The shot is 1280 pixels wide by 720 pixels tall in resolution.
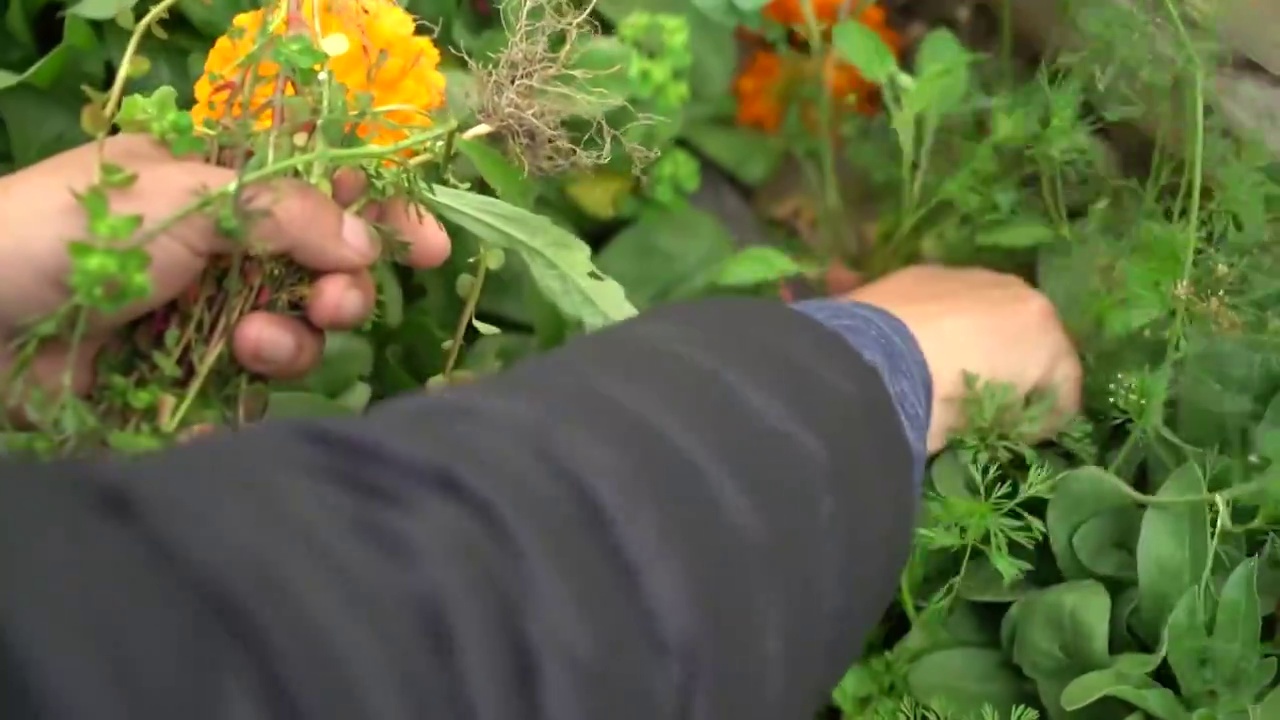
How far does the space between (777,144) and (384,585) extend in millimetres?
575

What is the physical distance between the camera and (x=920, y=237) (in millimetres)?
848

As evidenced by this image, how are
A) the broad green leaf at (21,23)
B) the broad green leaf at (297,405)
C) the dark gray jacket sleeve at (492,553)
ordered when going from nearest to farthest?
1. the dark gray jacket sleeve at (492,553)
2. the broad green leaf at (297,405)
3. the broad green leaf at (21,23)

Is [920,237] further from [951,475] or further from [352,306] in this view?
[352,306]

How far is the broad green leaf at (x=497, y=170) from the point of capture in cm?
61

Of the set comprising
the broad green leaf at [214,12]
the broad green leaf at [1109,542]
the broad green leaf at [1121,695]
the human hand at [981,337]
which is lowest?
the broad green leaf at [1121,695]

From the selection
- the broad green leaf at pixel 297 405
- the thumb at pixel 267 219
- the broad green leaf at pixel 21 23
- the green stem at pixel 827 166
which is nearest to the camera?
the thumb at pixel 267 219

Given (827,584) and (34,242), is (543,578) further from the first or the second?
(34,242)

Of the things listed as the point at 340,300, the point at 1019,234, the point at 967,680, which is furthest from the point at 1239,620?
the point at 340,300

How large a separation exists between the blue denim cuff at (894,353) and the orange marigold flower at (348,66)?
22 centimetres

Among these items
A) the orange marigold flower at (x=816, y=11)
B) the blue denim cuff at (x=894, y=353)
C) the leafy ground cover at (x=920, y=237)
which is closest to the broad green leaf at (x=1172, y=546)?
the leafy ground cover at (x=920, y=237)

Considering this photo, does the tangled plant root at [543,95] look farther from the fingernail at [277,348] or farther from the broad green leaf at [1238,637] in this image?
the broad green leaf at [1238,637]

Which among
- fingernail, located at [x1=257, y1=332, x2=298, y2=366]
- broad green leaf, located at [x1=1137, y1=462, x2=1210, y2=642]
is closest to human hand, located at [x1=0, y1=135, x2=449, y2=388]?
fingernail, located at [x1=257, y1=332, x2=298, y2=366]

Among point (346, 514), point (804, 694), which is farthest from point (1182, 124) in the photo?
point (346, 514)

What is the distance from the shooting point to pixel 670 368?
461mm
